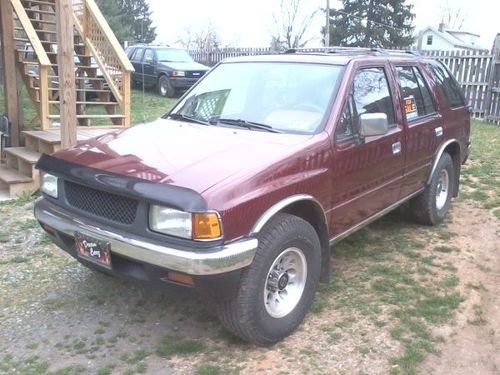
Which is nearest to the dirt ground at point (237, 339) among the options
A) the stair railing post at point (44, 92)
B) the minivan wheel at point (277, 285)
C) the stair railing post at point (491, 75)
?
the minivan wheel at point (277, 285)

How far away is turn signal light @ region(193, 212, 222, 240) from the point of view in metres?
2.67

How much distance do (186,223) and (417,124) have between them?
270cm

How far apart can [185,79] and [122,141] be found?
44.4 ft

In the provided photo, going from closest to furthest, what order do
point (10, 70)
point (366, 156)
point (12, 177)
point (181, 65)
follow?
point (366, 156) < point (12, 177) < point (10, 70) < point (181, 65)

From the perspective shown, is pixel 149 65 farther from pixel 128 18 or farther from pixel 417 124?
pixel 128 18

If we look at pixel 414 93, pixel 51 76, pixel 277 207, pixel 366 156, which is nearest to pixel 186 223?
pixel 277 207

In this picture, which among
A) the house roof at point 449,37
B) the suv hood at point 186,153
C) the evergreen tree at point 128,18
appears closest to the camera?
the suv hood at point 186,153

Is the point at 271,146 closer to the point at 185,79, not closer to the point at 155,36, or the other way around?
the point at 185,79

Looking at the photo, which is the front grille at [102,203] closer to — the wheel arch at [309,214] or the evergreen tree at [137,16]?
the wheel arch at [309,214]

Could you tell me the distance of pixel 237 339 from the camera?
3305 mm

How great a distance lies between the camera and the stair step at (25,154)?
22.2 ft

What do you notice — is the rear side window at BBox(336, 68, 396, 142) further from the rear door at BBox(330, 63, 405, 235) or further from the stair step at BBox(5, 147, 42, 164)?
the stair step at BBox(5, 147, 42, 164)

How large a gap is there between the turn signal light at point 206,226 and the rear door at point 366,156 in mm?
1159

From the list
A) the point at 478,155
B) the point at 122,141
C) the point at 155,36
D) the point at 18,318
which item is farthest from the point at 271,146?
the point at 155,36
